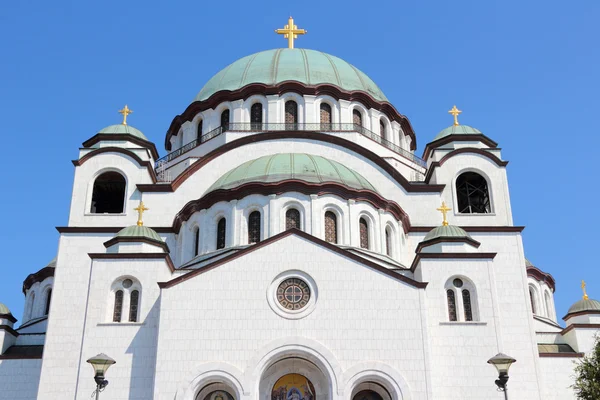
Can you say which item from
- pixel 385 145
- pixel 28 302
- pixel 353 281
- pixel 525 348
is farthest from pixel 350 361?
pixel 28 302

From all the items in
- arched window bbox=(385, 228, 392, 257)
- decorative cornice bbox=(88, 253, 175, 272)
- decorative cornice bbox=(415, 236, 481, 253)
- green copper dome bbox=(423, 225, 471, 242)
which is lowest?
decorative cornice bbox=(88, 253, 175, 272)

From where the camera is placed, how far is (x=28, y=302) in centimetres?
3909

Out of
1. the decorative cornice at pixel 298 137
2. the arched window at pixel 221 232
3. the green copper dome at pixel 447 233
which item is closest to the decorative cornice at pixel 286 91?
the decorative cornice at pixel 298 137

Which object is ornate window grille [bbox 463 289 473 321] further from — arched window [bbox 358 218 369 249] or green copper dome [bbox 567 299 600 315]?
green copper dome [bbox 567 299 600 315]

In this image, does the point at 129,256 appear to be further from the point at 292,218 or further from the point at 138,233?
the point at 292,218

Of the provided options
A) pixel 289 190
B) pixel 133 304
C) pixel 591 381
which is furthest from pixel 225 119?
pixel 591 381

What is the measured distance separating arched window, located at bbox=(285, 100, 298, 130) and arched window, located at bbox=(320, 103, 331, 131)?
1202mm

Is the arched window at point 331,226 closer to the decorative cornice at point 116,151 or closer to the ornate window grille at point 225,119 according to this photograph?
the decorative cornice at point 116,151

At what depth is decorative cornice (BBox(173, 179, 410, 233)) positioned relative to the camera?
1091 inches

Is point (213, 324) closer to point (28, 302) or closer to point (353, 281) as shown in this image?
point (353, 281)

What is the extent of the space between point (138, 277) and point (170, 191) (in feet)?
20.6

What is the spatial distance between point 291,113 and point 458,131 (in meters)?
7.49

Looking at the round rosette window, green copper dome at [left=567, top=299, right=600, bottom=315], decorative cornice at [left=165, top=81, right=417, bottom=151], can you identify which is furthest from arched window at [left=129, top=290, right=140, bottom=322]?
green copper dome at [left=567, top=299, right=600, bottom=315]

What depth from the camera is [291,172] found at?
2864cm
